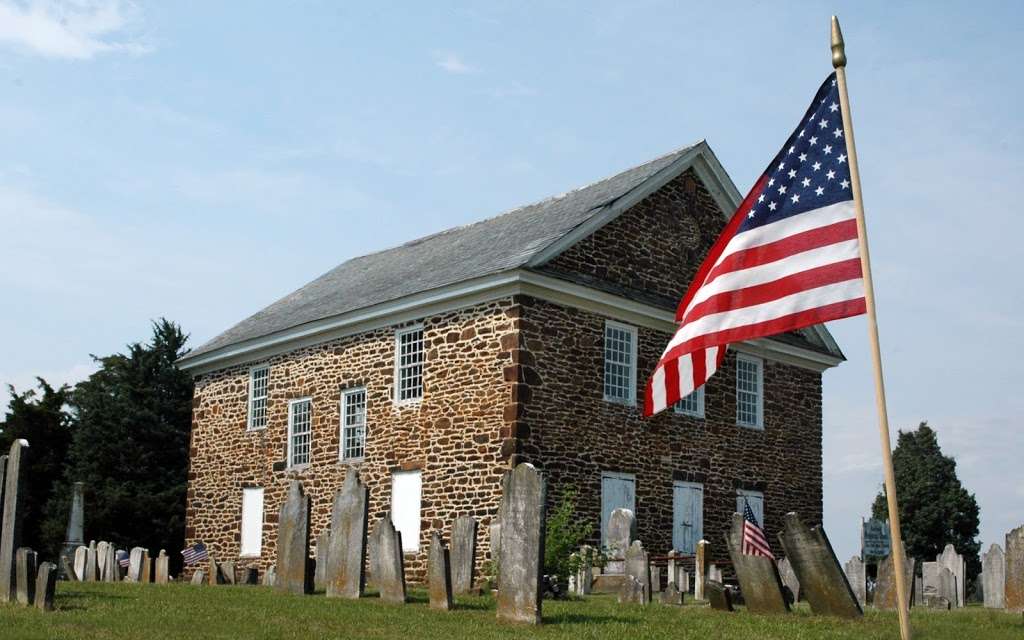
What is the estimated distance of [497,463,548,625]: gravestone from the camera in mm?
13242

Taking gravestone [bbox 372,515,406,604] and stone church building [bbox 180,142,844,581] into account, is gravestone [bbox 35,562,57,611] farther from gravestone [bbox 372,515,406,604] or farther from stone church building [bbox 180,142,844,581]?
stone church building [bbox 180,142,844,581]

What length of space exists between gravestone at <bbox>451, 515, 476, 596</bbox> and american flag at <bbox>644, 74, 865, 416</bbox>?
7450mm

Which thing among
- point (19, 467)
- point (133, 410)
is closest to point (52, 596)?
point (19, 467)

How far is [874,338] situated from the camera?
372 inches

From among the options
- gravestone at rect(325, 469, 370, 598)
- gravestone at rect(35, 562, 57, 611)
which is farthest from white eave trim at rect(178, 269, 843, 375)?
gravestone at rect(35, 562, 57, 611)

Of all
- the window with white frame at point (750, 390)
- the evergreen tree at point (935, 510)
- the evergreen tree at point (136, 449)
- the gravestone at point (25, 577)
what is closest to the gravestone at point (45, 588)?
the gravestone at point (25, 577)

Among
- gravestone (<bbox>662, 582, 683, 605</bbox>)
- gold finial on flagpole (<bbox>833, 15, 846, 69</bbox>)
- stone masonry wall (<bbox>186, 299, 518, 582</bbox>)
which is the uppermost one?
gold finial on flagpole (<bbox>833, 15, 846, 69</bbox>)

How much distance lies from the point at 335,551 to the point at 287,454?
1215 centimetres

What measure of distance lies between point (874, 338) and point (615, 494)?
15.5m

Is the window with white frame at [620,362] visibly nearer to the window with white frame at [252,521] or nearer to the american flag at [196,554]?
the window with white frame at [252,521]

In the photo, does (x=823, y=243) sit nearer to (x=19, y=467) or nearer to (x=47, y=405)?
(x=19, y=467)

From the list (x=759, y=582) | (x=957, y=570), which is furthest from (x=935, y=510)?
(x=759, y=582)

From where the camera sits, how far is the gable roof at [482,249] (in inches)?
974

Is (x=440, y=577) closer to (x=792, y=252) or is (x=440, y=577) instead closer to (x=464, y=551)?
(x=464, y=551)
